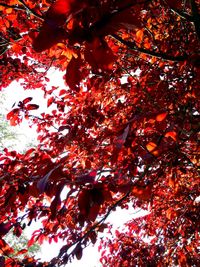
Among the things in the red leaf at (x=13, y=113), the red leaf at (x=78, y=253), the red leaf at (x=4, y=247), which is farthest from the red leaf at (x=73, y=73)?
the red leaf at (x=13, y=113)

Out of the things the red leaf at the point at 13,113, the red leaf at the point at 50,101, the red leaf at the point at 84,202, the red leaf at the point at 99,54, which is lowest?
the red leaf at the point at 84,202

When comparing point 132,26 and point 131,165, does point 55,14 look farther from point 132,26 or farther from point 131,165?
point 131,165

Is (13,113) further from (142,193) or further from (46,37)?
(46,37)

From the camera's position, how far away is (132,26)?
58 centimetres

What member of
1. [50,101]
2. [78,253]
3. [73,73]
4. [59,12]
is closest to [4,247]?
[78,253]

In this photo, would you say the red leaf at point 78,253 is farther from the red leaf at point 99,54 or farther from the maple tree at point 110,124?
the red leaf at point 99,54

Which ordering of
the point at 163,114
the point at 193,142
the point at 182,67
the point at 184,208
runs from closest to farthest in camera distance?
the point at 163,114 < the point at 182,67 < the point at 193,142 < the point at 184,208

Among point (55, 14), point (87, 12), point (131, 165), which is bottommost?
point (55, 14)

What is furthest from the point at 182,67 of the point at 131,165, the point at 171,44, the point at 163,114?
the point at 163,114

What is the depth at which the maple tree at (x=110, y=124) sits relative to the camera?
2.17 feet

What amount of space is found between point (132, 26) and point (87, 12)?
15 cm

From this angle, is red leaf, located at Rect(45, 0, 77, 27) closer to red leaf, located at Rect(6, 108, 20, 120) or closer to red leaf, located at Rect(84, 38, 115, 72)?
red leaf, located at Rect(84, 38, 115, 72)

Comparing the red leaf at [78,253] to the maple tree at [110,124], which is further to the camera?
the red leaf at [78,253]

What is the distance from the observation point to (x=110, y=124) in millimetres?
3582
